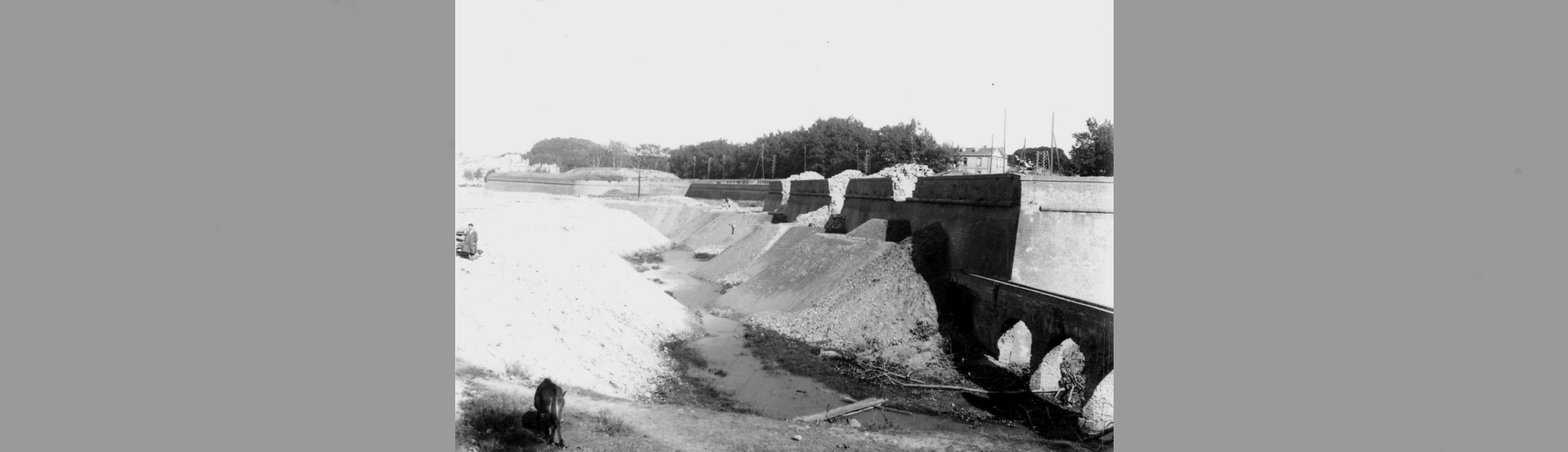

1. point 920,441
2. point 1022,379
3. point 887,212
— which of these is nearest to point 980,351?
point 1022,379

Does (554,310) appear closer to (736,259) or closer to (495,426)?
(495,426)

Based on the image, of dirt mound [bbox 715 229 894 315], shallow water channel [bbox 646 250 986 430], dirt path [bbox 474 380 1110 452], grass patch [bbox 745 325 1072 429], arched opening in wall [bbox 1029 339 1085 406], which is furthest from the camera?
dirt mound [bbox 715 229 894 315]

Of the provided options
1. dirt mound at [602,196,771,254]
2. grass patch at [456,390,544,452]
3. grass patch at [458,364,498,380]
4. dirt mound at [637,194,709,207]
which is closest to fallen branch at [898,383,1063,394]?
grass patch at [456,390,544,452]

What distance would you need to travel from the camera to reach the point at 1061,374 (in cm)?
1208

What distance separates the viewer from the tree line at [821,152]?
10719mm

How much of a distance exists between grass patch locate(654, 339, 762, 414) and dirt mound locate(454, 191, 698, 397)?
0.56 feet

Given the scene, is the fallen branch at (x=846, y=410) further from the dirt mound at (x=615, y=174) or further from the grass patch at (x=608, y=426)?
the dirt mound at (x=615, y=174)

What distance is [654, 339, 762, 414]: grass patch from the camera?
8.23 meters

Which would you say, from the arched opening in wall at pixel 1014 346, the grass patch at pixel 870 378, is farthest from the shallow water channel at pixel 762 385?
the arched opening in wall at pixel 1014 346

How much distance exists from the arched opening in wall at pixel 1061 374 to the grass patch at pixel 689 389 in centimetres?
579

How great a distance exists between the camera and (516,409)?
22.4ft

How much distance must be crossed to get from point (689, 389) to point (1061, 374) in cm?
668

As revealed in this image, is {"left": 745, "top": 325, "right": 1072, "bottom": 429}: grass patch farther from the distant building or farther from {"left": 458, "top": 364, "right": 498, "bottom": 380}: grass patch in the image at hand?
the distant building

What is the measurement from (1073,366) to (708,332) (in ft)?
20.1
